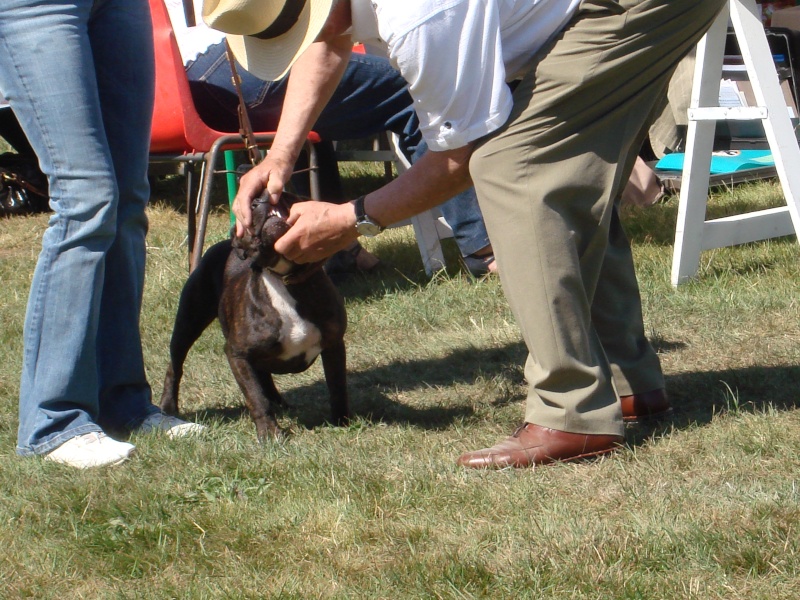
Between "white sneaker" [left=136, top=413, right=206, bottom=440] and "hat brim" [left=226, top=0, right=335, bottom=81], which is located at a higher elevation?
"hat brim" [left=226, top=0, right=335, bottom=81]

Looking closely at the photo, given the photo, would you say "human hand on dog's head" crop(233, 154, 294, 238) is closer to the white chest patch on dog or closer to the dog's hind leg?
the white chest patch on dog

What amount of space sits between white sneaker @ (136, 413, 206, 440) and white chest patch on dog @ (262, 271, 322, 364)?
0.40 meters

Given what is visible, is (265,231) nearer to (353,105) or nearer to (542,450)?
(542,450)

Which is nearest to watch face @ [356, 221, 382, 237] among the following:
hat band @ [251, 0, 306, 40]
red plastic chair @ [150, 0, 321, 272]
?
hat band @ [251, 0, 306, 40]

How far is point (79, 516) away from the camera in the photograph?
281 cm

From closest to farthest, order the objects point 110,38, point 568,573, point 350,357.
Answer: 1. point 568,573
2. point 110,38
3. point 350,357

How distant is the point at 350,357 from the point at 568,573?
2.47 metres

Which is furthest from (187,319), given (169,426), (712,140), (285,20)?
(712,140)

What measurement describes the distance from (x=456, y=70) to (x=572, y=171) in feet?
1.57

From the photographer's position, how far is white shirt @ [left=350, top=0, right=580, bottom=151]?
2.51 meters

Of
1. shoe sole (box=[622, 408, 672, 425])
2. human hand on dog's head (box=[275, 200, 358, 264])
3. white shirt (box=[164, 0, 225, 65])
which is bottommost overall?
shoe sole (box=[622, 408, 672, 425])

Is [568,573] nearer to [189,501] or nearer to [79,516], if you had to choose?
[189,501]

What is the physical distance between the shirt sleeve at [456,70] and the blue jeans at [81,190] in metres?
1.12

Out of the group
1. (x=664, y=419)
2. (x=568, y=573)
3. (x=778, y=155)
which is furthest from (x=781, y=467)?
(x=778, y=155)
